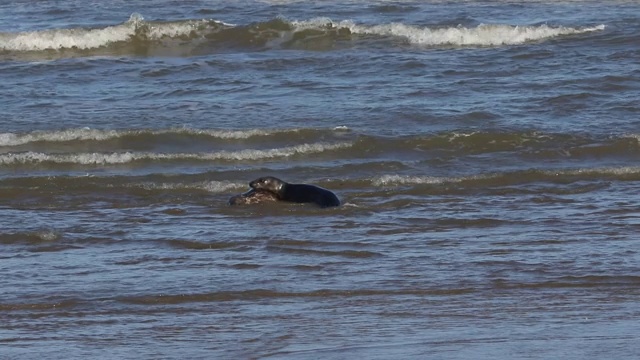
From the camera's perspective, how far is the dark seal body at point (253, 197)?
10477mm

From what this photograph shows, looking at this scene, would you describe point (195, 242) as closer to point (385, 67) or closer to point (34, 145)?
point (34, 145)

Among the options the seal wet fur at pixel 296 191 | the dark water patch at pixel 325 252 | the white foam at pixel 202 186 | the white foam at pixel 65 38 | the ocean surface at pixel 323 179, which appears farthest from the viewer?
the white foam at pixel 65 38

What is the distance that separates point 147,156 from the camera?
12.7 m

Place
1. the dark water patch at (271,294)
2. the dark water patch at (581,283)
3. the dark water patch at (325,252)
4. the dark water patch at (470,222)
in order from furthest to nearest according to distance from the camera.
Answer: the dark water patch at (470,222)
the dark water patch at (325,252)
the dark water patch at (581,283)
the dark water patch at (271,294)

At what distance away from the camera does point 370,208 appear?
10273 mm

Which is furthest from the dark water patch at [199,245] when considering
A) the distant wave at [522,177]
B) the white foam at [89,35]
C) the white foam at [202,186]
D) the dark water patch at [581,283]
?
the white foam at [89,35]

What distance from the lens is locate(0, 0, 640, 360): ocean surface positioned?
6.96 meters

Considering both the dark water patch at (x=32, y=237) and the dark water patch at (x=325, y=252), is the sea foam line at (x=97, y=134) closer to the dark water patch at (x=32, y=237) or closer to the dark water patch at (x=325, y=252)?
the dark water patch at (x=32, y=237)

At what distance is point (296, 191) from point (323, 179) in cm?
107

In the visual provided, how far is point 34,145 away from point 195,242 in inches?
185

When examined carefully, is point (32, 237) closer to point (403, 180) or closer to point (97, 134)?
point (403, 180)

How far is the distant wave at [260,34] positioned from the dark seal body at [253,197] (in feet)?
27.5

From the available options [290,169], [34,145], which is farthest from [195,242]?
[34,145]

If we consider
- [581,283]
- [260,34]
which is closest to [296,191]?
[581,283]
